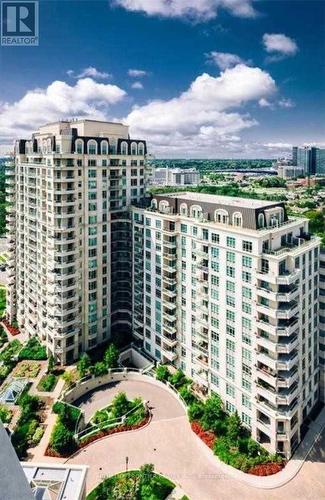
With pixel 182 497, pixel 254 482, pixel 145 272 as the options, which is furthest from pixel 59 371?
pixel 254 482

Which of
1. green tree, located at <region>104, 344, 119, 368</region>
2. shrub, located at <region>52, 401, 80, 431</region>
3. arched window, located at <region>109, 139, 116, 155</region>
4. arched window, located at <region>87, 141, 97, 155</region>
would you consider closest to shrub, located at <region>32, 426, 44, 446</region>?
shrub, located at <region>52, 401, 80, 431</region>

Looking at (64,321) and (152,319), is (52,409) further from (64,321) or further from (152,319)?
(152,319)

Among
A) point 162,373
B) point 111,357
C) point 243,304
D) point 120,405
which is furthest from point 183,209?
point 120,405

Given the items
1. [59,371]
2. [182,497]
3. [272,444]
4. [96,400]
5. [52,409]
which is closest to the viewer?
[182,497]

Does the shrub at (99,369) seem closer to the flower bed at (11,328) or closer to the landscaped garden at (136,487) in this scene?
the landscaped garden at (136,487)

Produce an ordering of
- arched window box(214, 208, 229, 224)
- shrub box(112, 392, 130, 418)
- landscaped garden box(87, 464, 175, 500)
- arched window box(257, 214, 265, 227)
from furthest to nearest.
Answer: shrub box(112, 392, 130, 418)
arched window box(214, 208, 229, 224)
arched window box(257, 214, 265, 227)
landscaped garden box(87, 464, 175, 500)

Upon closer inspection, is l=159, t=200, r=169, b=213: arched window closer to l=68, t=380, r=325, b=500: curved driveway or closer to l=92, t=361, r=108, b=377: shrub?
l=92, t=361, r=108, b=377: shrub
